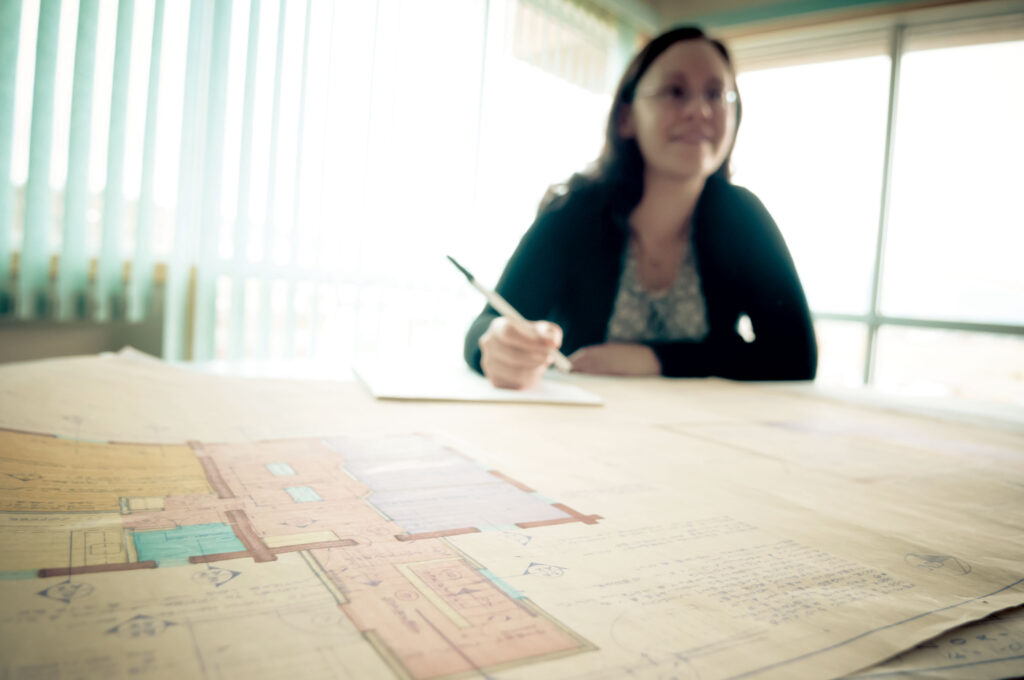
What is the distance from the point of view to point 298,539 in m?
0.31

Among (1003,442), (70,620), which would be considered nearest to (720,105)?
(1003,442)

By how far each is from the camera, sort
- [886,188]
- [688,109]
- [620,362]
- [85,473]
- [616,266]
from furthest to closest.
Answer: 1. [886,188]
2. [616,266]
3. [688,109]
4. [620,362]
5. [85,473]

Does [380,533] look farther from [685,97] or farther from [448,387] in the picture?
[685,97]

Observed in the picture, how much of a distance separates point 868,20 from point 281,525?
3.78 m

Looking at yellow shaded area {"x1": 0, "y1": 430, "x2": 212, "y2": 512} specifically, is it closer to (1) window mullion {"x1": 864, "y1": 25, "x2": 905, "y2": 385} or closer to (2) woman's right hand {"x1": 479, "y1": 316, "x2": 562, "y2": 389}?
(2) woman's right hand {"x1": 479, "y1": 316, "x2": 562, "y2": 389}

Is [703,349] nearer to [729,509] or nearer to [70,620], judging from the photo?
[729,509]

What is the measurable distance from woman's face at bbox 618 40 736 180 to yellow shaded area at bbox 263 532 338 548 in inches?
47.8

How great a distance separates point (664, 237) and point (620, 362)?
0.59 meters

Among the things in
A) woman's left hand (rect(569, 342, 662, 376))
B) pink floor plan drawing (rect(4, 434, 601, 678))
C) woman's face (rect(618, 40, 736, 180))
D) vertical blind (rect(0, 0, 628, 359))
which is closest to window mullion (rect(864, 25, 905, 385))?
vertical blind (rect(0, 0, 628, 359))

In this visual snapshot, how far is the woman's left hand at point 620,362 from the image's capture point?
3.59 feet

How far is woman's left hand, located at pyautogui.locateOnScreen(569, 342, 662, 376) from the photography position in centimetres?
109

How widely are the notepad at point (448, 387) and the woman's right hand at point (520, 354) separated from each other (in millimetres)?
15

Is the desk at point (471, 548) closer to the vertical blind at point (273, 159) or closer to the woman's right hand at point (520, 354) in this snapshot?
the woman's right hand at point (520, 354)

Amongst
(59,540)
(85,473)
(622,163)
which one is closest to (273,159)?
(622,163)
